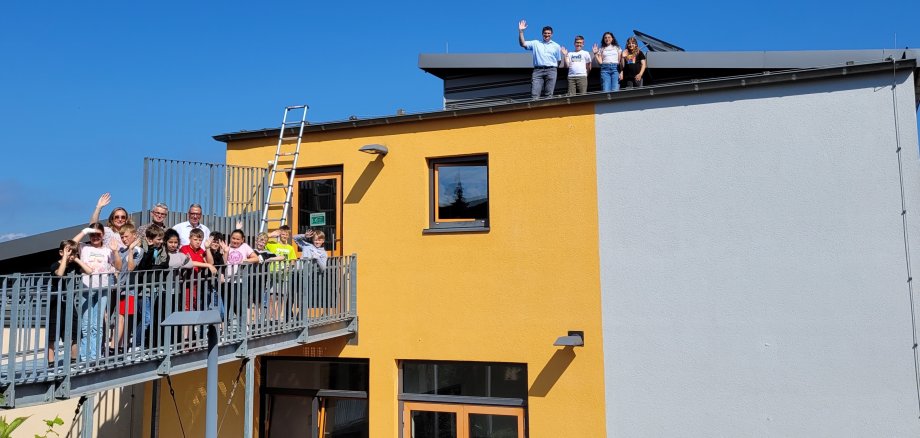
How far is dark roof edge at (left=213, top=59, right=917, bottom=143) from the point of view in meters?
9.16

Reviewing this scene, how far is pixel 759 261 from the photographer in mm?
9555

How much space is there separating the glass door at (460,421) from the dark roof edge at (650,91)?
160 inches

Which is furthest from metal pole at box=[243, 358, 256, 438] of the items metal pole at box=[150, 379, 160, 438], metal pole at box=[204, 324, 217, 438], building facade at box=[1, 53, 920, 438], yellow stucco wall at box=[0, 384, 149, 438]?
metal pole at box=[204, 324, 217, 438]

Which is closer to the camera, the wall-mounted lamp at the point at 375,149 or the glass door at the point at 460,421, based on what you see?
the glass door at the point at 460,421

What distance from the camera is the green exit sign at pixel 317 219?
12539 millimetres

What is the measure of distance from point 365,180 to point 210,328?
18.7ft

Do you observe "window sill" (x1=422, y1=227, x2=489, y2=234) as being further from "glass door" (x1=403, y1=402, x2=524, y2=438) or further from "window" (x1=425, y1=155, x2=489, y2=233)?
"glass door" (x1=403, y1=402, x2=524, y2=438)

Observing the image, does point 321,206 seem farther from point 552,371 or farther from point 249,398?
point 552,371

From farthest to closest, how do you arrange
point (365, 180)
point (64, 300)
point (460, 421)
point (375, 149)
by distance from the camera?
point (365, 180)
point (375, 149)
point (460, 421)
point (64, 300)

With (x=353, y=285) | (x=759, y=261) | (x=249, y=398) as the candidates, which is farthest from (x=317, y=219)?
(x=759, y=261)

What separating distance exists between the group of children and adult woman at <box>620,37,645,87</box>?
577 cm

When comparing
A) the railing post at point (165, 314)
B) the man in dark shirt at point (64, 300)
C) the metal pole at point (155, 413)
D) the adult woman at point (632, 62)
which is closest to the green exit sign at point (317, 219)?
the metal pole at point (155, 413)

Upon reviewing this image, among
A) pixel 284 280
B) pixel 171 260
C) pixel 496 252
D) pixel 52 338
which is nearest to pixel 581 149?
pixel 496 252

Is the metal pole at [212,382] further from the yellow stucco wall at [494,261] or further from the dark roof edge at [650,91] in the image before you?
the dark roof edge at [650,91]
